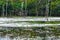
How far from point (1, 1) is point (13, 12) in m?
2.22

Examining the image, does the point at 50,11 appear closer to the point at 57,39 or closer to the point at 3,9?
the point at 3,9

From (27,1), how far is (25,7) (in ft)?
5.37

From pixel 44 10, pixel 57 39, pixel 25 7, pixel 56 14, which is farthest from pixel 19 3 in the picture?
pixel 57 39

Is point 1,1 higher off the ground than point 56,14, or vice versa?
point 1,1

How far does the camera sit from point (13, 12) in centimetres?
2781

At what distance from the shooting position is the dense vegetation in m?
27.8

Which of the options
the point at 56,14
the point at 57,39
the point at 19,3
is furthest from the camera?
the point at 19,3

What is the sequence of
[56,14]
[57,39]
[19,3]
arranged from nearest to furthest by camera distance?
[57,39]
[56,14]
[19,3]

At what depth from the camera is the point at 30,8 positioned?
28.5 meters

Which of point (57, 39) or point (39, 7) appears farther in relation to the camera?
point (39, 7)

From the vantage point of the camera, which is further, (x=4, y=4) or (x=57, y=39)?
(x=4, y=4)

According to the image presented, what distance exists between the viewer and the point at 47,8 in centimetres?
2894

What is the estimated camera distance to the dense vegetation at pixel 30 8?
1094 inches

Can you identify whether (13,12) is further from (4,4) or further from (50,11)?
(50,11)
